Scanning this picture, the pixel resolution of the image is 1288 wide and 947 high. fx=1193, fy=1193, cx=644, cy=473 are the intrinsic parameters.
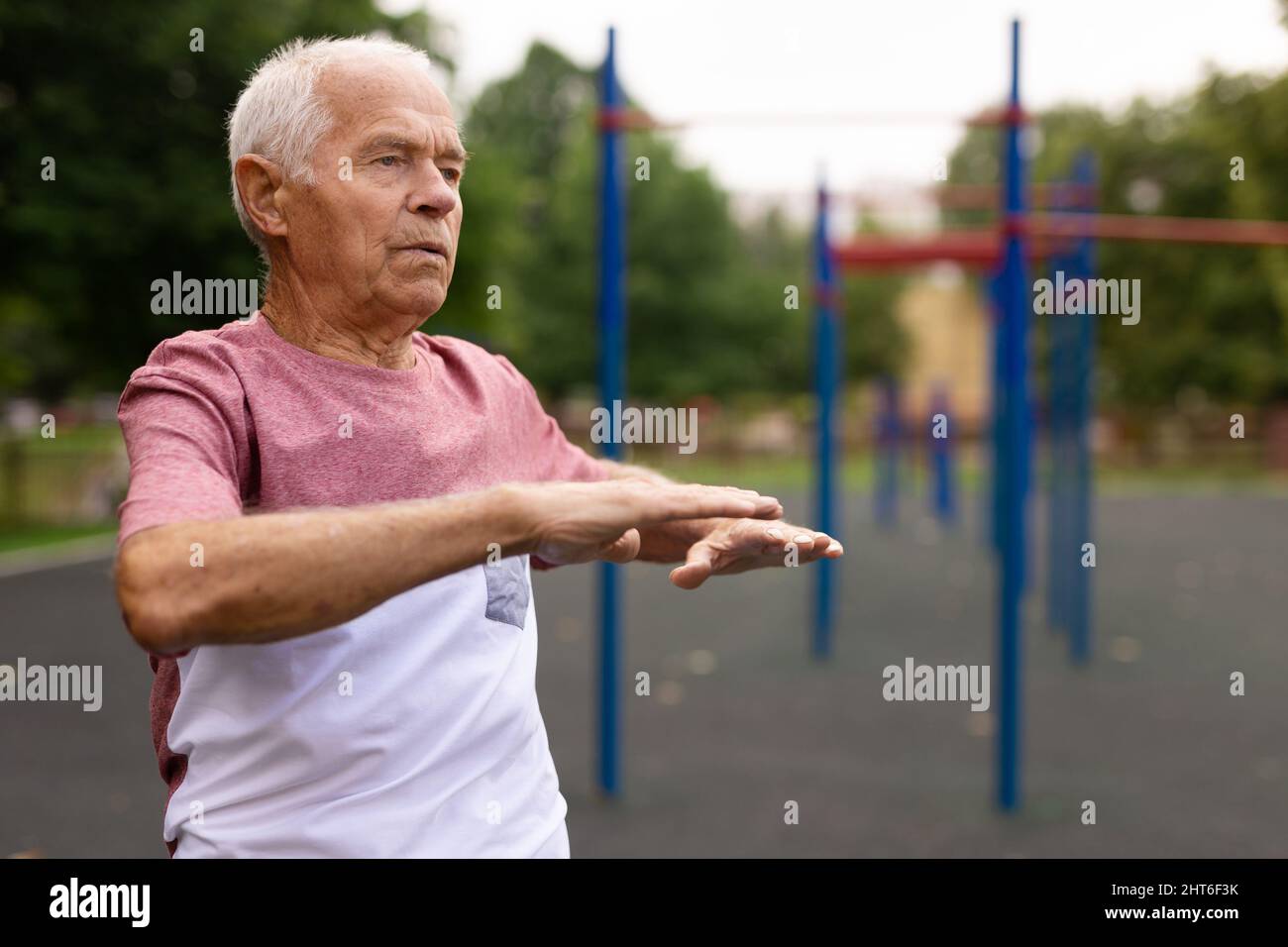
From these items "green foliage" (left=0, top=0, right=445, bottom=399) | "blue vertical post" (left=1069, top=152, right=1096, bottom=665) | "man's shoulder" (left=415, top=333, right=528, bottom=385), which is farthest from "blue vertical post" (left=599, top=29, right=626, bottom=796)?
"green foliage" (left=0, top=0, right=445, bottom=399)

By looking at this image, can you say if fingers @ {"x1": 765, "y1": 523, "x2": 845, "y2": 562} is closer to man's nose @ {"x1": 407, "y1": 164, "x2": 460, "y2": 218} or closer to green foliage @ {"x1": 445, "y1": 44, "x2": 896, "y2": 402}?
man's nose @ {"x1": 407, "y1": 164, "x2": 460, "y2": 218}

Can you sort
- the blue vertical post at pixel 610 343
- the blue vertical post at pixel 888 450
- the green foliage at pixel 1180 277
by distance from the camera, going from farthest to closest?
the green foliage at pixel 1180 277
the blue vertical post at pixel 888 450
the blue vertical post at pixel 610 343

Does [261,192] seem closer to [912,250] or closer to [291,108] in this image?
[291,108]

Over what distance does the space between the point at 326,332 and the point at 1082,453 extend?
21.4ft

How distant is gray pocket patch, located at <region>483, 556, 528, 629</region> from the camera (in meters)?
1.27

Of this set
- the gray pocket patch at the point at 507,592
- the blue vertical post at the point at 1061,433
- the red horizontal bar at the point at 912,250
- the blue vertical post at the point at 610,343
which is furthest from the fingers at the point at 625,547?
the red horizontal bar at the point at 912,250

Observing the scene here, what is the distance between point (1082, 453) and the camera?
278 inches

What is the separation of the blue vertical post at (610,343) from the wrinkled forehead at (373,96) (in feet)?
11.2

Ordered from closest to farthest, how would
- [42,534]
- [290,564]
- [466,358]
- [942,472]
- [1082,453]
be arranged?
[290,564], [466,358], [1082,453], [42,534], [942,472]

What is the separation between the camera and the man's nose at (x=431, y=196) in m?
1.22

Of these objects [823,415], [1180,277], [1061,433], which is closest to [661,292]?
[1180,277]

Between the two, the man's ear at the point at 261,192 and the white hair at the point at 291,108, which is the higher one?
the white hair at the point at 291,108

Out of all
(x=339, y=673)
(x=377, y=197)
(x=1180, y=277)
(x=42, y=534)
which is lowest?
(x=42, y=534)

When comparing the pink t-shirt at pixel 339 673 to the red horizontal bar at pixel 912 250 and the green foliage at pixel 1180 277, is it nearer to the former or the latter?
the red horizontal bar at pixel 912 250
